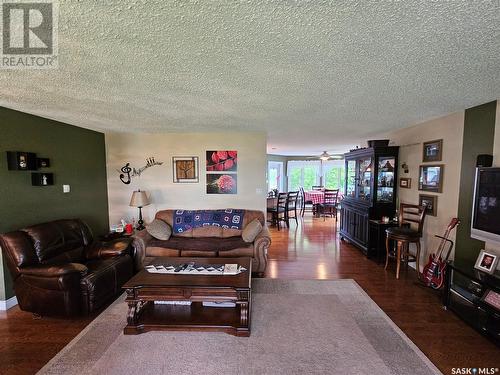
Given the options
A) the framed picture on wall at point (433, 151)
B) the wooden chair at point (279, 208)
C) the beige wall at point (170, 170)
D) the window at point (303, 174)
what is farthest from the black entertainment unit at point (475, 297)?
the window at point (303, 174)

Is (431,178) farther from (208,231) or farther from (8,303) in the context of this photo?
(8,303)

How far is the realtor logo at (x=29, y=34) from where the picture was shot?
1.14m

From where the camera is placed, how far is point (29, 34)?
52.1 inches

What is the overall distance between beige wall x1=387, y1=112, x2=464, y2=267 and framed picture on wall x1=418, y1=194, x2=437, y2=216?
57mm

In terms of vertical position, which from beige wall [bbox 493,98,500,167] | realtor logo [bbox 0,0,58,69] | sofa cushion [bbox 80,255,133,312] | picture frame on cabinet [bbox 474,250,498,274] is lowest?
sofa cushion [bbox 80,255,133,312]

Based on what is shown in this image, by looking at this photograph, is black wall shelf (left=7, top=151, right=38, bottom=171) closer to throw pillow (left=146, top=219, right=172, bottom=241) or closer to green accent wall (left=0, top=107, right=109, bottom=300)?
green accent wall (left=0, top=107, right=109, bottom=300)

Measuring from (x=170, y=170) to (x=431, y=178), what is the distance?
4.46m

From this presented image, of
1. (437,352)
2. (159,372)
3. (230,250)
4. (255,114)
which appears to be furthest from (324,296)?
(255,114)

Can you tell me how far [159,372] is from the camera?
175 cm

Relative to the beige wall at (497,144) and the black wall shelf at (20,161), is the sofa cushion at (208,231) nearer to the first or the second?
the black wall shelf at (20,161)

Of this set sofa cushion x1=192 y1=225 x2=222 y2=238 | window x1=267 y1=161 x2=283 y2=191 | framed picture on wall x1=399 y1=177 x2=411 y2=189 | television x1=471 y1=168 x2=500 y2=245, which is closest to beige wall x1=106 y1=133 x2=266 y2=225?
sofa cushion x1=192 y1=225 x2=222 y2=238

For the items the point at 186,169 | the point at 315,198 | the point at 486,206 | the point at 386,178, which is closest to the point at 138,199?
the point at 186,169

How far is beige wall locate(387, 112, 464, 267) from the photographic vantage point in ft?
9.77

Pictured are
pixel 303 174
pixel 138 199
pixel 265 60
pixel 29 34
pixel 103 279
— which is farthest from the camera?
pixel 303 174
